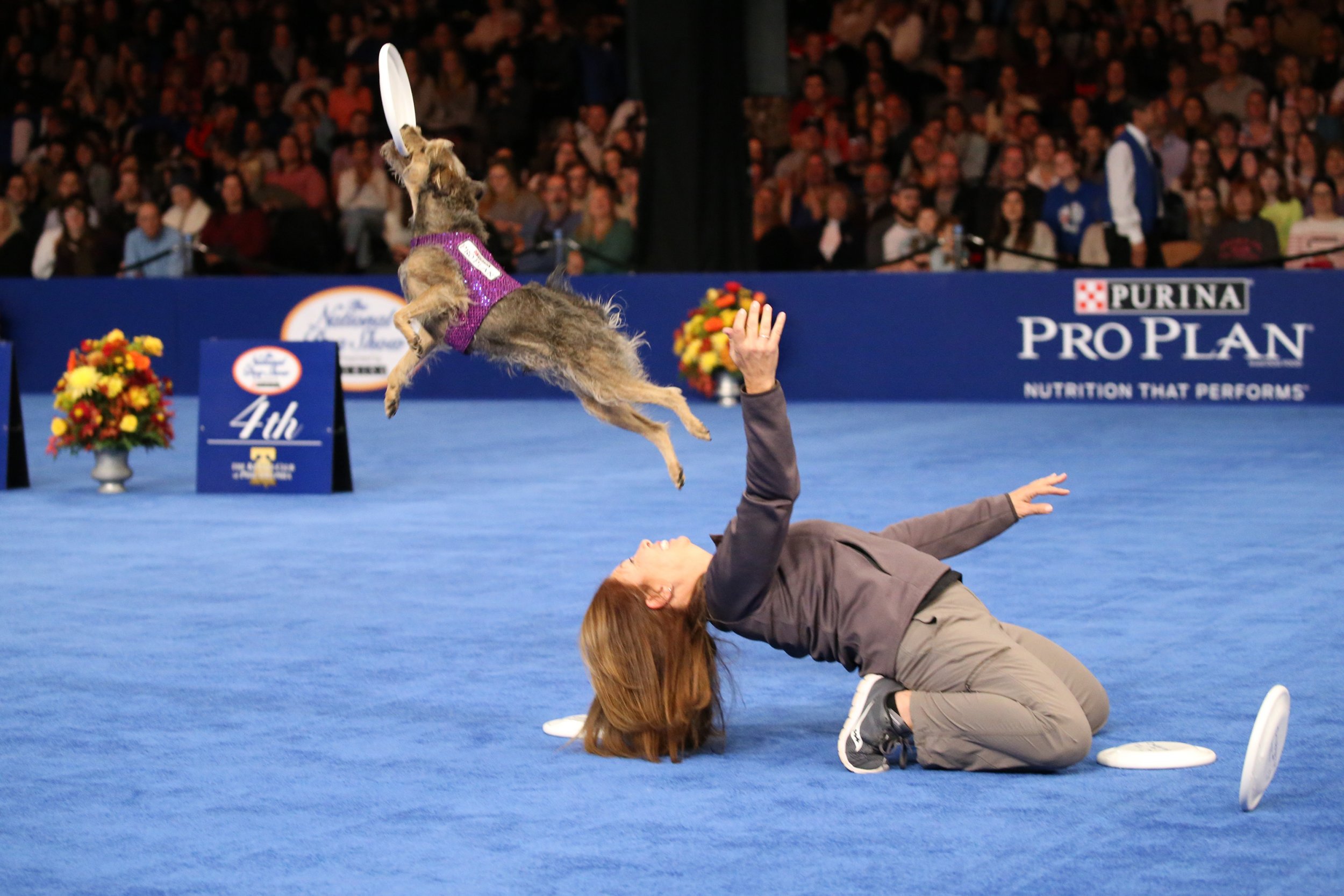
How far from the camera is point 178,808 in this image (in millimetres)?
3764

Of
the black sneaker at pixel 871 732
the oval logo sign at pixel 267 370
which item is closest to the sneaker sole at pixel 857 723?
the black sneaker at pixel 871 732

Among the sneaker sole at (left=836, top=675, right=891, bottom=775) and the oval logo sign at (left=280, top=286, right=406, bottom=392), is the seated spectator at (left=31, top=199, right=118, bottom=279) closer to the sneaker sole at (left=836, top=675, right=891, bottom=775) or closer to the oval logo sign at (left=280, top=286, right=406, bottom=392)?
the oval logo sign at (left=280, top=286, right=406, bottom=392)

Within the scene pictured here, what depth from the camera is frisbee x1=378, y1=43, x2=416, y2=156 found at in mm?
5148

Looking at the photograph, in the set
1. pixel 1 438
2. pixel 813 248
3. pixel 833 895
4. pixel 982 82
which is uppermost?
pixel 982 82

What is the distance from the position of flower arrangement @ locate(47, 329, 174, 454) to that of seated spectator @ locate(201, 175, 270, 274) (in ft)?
21.5

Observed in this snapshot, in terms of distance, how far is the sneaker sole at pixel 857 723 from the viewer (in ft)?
13.1

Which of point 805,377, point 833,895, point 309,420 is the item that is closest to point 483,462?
point 309,420

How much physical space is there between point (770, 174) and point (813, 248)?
46.2 inches

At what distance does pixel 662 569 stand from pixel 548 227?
11191mm

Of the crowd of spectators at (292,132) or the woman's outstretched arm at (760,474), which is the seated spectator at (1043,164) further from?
the woman's outstretched arm at (760,474)

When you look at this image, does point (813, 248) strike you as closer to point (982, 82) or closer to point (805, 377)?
point (805, 377)

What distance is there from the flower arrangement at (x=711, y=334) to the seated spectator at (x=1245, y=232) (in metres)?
3.79

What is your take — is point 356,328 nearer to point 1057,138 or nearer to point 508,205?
point 508,205

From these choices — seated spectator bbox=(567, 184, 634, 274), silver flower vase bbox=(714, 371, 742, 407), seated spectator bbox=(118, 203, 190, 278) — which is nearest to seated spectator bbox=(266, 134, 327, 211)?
seated spectator bbox=(118, 203, 190, 278)
